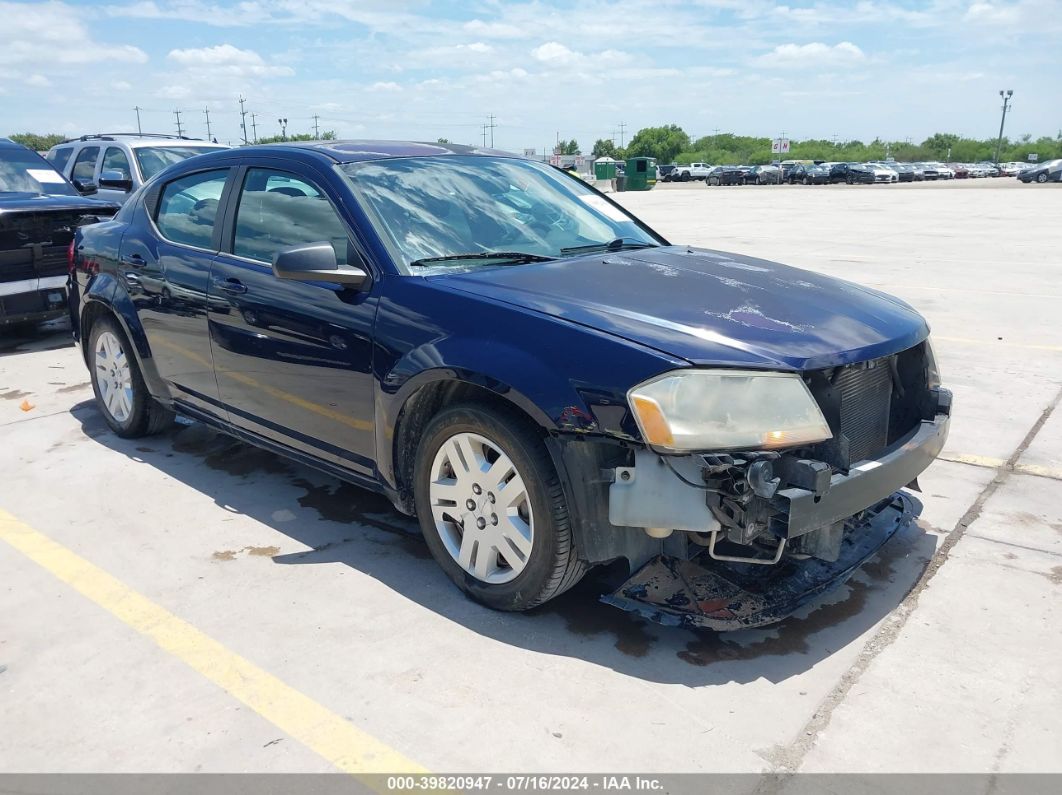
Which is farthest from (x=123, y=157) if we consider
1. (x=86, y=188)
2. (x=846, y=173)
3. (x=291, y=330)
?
(x=846, y=173)

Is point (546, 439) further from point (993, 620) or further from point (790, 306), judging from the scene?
point (993, 620)

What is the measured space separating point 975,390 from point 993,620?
3.37 meters

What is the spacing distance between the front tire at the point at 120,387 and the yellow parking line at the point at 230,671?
1.35m

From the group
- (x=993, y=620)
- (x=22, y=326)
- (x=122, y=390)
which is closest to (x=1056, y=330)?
(x=993, y=620)

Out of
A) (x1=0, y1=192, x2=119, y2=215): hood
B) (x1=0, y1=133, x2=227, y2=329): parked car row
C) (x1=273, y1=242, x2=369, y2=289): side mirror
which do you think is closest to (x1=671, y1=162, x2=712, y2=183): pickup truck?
(x1=0, y1=133, x2=227, y2=329): parked car row

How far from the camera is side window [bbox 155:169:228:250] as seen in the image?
14.6ft

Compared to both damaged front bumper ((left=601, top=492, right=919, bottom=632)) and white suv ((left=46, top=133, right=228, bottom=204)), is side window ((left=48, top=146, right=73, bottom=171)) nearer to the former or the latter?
white suv ((left=46, top=133, right=228, bottom=204))

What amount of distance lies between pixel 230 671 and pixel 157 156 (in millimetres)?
9816

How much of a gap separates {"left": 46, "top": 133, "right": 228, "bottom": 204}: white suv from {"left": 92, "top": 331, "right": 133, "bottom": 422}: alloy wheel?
5802mm

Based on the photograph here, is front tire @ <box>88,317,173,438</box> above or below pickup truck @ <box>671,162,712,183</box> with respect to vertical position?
below

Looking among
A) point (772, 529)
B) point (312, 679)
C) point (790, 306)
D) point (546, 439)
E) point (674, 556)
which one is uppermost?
point (790, 306)

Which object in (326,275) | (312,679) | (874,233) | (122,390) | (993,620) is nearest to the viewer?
(312,679)

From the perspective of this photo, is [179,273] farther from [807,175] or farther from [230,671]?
[807,175]

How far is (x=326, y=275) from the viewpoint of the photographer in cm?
347
